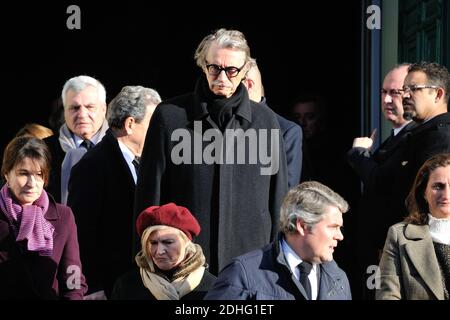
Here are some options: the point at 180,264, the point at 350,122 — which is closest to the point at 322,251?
the point at 180,264

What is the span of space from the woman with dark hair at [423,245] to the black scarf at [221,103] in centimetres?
89

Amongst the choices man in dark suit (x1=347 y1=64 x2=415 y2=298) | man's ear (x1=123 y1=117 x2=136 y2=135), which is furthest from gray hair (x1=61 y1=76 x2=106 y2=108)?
man in dark suit (x1=347 y1=64 x2=415 y2=298)

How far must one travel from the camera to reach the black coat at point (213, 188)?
21.9 ft

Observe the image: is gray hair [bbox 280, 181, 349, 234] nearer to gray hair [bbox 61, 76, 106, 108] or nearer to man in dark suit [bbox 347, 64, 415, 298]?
man in dark suit [bbox 347, 64, 415, 298]

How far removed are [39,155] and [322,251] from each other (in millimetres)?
1505

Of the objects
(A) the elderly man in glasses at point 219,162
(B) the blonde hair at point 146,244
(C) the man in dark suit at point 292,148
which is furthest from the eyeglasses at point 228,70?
(B) the blonde hair at point 146,244

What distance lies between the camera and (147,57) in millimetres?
11156

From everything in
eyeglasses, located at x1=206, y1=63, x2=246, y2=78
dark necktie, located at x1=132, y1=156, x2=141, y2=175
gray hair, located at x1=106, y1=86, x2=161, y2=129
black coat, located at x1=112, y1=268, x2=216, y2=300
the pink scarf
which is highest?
eyeglasses, located at x1=206, y1=63, x2=246, y2=78

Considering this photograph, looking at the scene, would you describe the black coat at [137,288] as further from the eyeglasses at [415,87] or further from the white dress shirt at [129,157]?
the eyeglasses at [415,87]

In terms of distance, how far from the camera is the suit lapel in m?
6.36

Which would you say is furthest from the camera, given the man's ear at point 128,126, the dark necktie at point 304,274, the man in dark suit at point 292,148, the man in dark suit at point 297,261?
the man's ear at point 128,126

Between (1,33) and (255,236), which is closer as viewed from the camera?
(255,236)

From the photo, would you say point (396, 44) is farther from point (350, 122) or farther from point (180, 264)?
point (180, 264)
